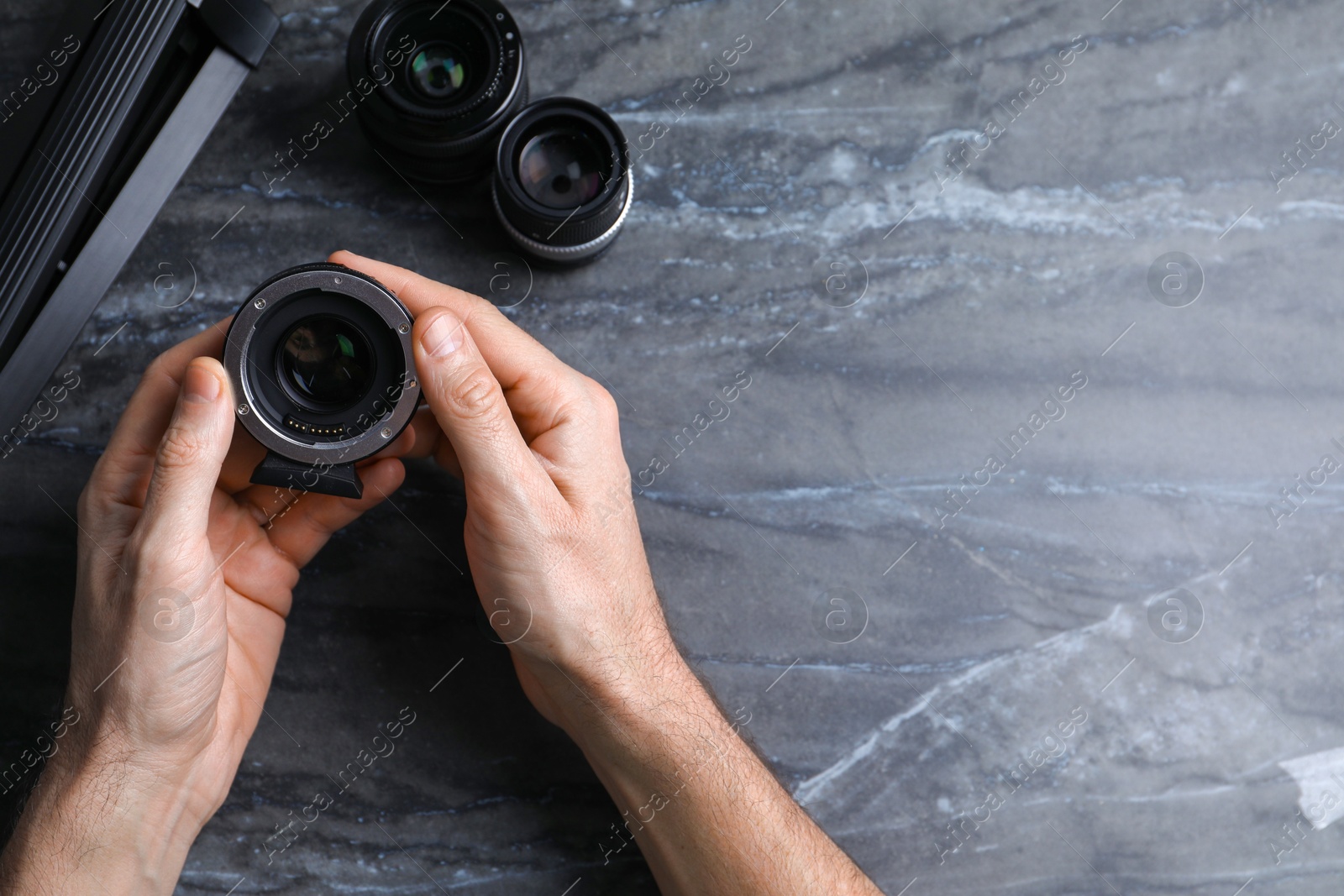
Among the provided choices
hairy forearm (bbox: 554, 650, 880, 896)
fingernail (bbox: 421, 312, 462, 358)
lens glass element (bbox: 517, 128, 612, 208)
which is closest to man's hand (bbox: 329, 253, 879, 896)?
hairy forearm (bbox: 554, 650, 880, 896)

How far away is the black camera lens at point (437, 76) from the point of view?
1.12m

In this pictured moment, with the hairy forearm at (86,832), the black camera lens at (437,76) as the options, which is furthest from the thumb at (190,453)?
the black camera lens at (437,76)

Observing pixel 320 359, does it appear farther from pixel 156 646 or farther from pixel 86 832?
pixel 86 832

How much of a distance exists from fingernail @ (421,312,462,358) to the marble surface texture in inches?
13.4

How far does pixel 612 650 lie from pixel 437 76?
2.70 ft

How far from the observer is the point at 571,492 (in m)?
1.08

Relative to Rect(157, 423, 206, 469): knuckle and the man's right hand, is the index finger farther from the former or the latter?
Rect(157, 423, 206, 469): knuckle

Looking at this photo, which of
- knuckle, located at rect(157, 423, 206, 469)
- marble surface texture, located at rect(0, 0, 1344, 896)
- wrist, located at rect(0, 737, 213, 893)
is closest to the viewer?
knuckle, located at rect(157, 423, 206, 469)

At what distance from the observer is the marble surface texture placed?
1241 millimetres

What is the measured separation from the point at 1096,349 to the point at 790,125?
0.60m

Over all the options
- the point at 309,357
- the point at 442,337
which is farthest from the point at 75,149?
the point at 442,337

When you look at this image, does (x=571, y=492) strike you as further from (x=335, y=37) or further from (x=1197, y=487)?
(x=1197, y=487)

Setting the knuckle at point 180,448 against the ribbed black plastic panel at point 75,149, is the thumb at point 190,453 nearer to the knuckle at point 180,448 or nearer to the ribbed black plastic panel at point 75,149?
the knuckle at point 180,448

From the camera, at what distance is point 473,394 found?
0.95m
